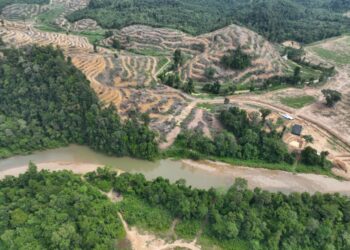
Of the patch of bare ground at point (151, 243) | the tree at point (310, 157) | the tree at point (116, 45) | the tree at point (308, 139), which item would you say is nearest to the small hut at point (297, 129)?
the tree at point (308, 139)

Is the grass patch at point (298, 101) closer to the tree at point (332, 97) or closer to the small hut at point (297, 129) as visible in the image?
the tree at point (332, 97)

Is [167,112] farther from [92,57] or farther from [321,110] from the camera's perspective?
[321,110]

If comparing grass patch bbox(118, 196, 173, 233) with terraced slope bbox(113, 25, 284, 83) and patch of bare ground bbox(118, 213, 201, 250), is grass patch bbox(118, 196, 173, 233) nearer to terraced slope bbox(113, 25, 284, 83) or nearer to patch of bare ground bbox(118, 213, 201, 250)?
patch of bare ground bbox(118, 213, 201, 250)

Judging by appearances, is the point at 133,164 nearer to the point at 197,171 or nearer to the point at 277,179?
the point at 197,171

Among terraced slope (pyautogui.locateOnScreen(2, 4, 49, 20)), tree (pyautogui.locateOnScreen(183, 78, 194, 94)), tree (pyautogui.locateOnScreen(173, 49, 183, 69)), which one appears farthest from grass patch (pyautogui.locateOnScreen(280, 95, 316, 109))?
terraced slope (pyautogui.locateOnScreen(2, 4, 49, 20))

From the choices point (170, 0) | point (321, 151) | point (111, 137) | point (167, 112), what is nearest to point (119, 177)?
point (111, 137)

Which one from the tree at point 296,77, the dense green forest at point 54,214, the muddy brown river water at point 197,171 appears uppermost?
the tree at point 296,77
